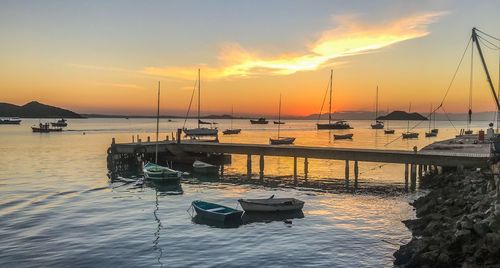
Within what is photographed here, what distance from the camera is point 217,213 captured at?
30844 mm

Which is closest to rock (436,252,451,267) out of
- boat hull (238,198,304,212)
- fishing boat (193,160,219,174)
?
boat hull (238,198,304,212)

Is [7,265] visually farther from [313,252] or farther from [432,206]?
[432,206]

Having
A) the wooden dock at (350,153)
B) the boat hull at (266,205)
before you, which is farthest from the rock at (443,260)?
the wooden dock at (350,153)

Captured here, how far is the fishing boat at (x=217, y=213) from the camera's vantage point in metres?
30.7

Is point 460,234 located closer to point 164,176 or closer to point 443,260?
point 443,260

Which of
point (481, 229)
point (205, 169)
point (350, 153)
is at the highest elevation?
point (350, 153)

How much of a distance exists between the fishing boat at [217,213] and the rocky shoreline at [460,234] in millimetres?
11614

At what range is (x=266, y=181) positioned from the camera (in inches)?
2115

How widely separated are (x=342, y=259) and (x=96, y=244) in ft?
45.4

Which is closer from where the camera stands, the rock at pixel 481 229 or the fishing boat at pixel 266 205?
the rock at pixel 481 229

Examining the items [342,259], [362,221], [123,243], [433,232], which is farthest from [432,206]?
[123,243]

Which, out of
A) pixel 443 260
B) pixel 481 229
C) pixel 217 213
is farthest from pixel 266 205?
pixel 481 229

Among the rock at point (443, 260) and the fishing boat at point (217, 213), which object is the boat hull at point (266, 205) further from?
the rock at point (443, 260)

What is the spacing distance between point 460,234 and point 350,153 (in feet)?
102
